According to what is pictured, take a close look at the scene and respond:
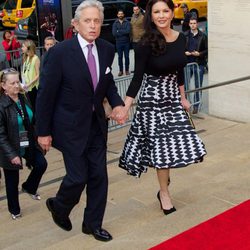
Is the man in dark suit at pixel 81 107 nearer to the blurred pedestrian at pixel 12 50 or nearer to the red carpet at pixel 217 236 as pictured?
the red carpet at pixel 217 236

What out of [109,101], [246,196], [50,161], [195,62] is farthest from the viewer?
[195,62]

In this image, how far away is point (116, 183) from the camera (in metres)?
5.80

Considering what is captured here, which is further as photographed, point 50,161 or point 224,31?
point 224,31

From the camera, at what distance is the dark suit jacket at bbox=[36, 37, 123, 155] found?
3.44 metres

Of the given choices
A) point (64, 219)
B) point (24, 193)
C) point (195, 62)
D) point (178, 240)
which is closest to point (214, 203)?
point (178, 240)

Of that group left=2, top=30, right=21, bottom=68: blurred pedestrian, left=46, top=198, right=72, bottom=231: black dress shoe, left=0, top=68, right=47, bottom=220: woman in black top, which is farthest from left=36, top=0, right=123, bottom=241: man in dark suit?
left=2, top=30, right=21, bottom=68: blurred pedestrian

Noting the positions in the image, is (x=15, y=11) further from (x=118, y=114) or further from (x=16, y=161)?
(x=118, y=114)

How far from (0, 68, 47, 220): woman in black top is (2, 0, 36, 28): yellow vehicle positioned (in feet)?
57.3

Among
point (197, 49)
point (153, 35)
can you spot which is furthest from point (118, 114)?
point (197, 49)

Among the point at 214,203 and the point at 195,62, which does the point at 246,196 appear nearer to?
the point at 214,203

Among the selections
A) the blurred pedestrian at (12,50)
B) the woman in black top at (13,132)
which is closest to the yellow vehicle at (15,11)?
the blurred pedestrian at (12,50)

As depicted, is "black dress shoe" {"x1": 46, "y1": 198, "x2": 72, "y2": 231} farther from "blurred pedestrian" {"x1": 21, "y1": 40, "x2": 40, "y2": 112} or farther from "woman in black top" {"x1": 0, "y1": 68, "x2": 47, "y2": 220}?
"blurred pedestrian" {"x1": 21, "y1": 40, "x2": 40, "y2": 112}

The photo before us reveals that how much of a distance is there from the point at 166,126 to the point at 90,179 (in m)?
0.74

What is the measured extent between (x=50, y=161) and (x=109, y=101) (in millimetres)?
4078
